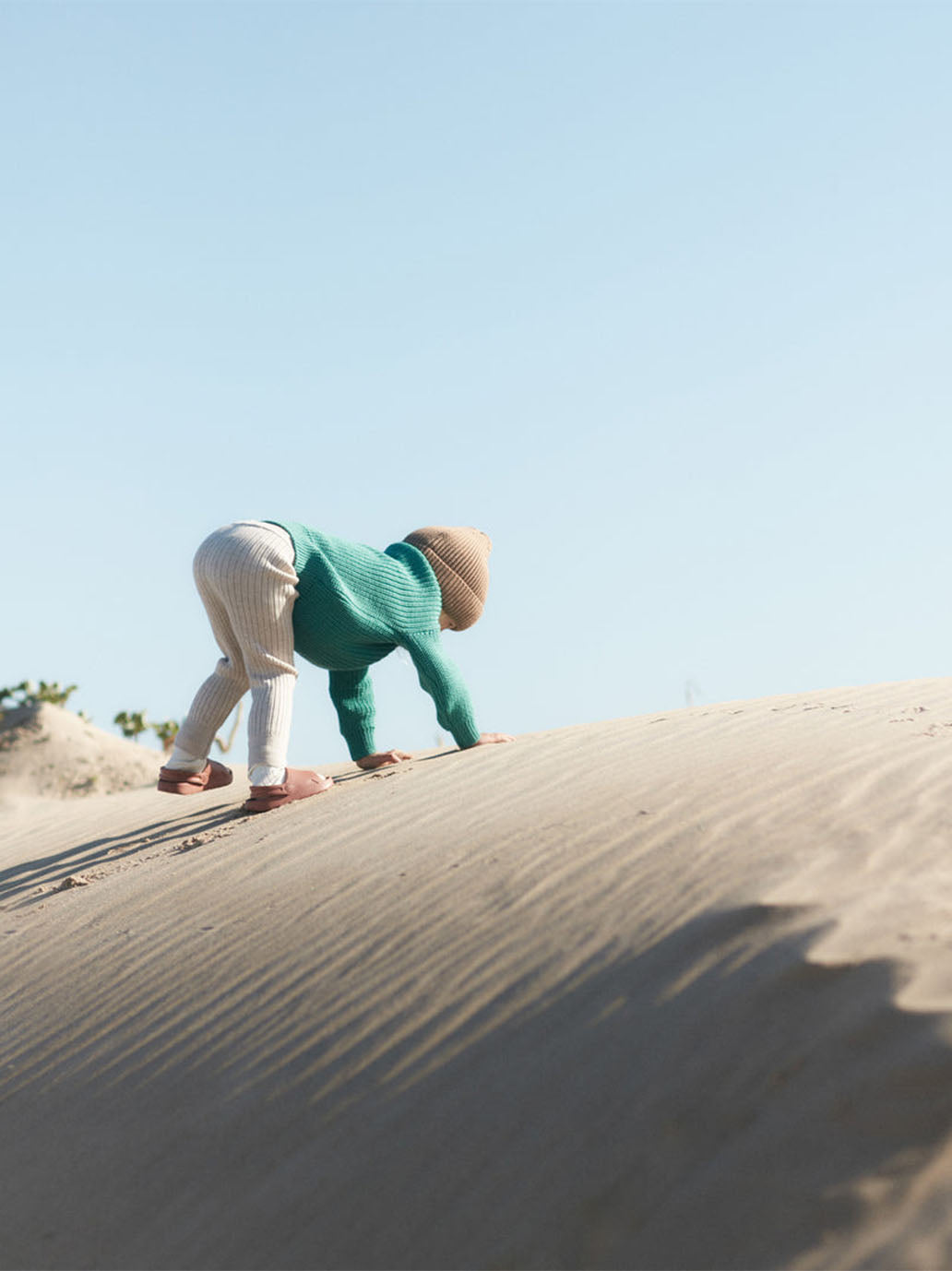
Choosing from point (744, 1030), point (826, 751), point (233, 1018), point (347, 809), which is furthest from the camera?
point (347, 809)

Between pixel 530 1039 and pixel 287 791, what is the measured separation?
10.9ft

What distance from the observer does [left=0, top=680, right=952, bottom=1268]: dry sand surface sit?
2.31m

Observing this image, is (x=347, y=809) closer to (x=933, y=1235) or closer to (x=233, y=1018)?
(x=233, y=1018)

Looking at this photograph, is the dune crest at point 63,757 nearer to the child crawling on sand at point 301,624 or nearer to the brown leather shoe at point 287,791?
the child crawling on sand at point 301,624

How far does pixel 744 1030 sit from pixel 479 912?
45.1 inches

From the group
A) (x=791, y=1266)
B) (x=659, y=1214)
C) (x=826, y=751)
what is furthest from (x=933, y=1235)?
(x=826, y=751)

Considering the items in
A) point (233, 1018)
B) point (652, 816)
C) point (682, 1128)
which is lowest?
point (682, 1128)

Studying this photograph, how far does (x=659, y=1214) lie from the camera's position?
2275mm

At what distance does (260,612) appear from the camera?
598 centimetres

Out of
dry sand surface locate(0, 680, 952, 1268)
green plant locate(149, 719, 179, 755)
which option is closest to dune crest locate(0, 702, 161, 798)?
green plant locate(149, 719, 179, 755)

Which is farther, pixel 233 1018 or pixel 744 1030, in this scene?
pixel 233 1018

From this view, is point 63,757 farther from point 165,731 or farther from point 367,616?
point 367,616

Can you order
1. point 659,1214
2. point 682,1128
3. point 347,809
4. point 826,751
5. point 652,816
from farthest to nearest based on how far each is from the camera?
point 347,809 < point 826,751 < point 652,816 < point 682,1128 < point 659,1214

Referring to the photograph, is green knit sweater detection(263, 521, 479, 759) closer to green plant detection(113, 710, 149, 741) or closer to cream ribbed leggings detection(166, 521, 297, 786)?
cream ribbed leggings detection(166, 521, 297, 786)
